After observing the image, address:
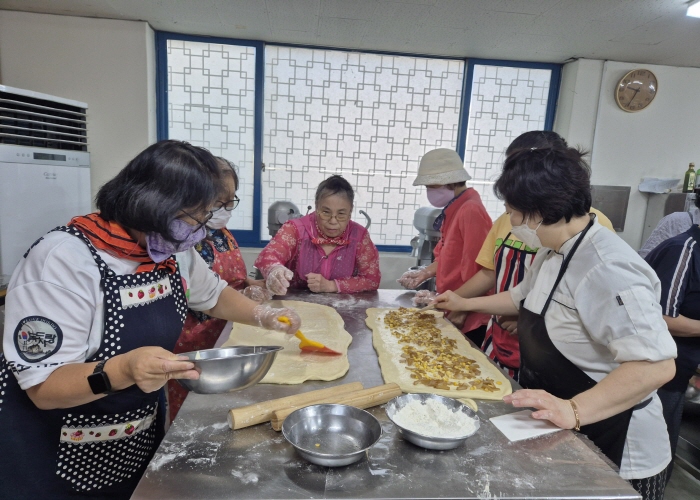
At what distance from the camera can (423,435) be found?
1.12 meters

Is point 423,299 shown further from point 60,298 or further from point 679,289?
point 60,298

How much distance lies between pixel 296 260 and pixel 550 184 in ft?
5.68

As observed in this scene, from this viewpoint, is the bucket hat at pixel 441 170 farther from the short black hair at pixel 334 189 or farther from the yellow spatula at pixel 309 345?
the yellow spatula at pixel 309 345

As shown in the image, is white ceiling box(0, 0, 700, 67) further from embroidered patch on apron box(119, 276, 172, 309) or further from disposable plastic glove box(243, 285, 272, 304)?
embroidered patch on apron box(119, 276, 172, 309)

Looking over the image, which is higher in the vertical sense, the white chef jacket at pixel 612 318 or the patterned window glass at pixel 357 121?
the patterned window glass at pixel 357 121

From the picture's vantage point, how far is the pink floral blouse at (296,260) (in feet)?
8.62

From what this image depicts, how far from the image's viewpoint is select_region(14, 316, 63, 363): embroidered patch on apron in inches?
41.5

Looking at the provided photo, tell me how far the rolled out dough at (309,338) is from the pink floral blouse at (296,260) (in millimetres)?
335

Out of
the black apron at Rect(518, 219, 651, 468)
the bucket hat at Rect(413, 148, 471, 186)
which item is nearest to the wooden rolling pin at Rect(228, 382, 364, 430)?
the black apron at Rect(518, 219, 651, 468)

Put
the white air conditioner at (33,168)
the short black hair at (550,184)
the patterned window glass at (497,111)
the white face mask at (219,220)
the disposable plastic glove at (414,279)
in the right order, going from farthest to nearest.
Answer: the patterned window glass at (497,111) < the white air conditioner at (33,168) < the disposable plastic glove at (414,279) < the white face mask at (219,220) < the short black hair at (550,184)

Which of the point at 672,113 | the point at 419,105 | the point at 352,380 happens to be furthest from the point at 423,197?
the point at 352,380

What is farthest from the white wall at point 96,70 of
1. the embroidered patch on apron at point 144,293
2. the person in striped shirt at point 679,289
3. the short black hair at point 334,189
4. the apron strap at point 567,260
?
the person in striped shirt at point 679,289

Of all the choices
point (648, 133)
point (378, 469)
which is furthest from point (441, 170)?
point (648, 133)

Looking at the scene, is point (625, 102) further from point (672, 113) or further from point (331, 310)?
point (331, 310)
